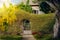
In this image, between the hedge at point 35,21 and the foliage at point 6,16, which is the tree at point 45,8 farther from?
the foliage at point 6,16

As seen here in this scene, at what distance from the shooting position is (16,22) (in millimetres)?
33375

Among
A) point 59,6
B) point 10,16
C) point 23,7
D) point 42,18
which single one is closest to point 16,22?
Answer: point 10,16

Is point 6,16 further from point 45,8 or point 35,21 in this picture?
point 45,8

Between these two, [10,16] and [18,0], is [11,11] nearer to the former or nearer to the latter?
[10,16]

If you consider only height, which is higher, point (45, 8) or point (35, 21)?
point (45, 8)

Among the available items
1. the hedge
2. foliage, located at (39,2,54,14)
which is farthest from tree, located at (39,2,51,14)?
the hedge

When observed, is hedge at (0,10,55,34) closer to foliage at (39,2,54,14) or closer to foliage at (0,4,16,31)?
foliage at (0,4,16,31)

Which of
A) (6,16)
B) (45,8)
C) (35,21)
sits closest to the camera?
(6,16)

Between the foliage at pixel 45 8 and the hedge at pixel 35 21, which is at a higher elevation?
the foliage at pixel 45 8

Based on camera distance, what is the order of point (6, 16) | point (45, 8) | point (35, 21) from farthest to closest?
point (45, 8) < point (35, 21) < point (6, 16)

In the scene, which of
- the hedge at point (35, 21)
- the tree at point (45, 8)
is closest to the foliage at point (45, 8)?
the tree at point (45, 8)

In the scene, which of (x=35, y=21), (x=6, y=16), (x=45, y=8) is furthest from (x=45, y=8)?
(x=6, y=16)

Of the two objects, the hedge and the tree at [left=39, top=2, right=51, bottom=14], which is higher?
the tree at [left=39, top=2, right=51, bottom=14]

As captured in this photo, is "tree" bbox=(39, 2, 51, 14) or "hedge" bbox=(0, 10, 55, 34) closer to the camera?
"hedge" bbox=(0, 10, 55, 34)
